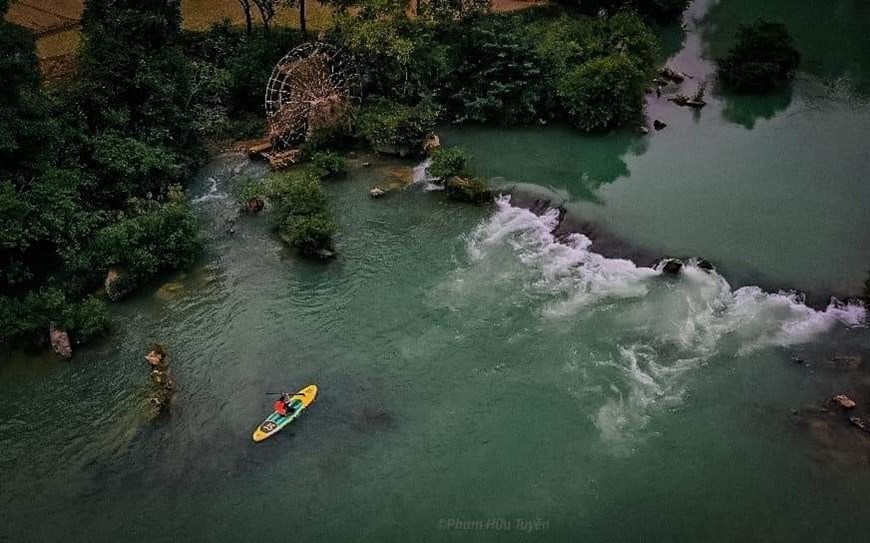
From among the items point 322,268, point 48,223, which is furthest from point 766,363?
point 48,223

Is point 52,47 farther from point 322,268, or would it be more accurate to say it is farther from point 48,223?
point 322,268

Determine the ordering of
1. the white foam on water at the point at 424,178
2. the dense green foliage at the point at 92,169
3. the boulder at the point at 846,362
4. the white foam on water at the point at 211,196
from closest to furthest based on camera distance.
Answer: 1. the boulder at the point at 846,362
2. the dense green foliage at the point at 92,169
3. the white foam on water at the point at 211,196
4. the white foam on water at the point at 424,178

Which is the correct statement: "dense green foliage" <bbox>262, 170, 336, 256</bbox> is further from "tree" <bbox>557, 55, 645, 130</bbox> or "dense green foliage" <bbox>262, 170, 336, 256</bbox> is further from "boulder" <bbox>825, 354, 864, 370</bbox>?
"boulder" <bbox>825, 354, 864, 370</bbox>

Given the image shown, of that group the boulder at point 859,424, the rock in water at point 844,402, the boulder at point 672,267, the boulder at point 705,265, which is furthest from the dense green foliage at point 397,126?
the boulder at point 859,424

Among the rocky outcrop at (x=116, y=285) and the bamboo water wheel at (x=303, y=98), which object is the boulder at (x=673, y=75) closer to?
the bamboo water wheel at (x=303, y=98)

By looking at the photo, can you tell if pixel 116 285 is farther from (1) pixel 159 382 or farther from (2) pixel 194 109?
(2) pixel 194 109

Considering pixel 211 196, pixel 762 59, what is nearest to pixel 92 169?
pixel 211 196

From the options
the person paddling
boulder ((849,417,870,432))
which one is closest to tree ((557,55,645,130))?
boulder ((849,417,870,432))
